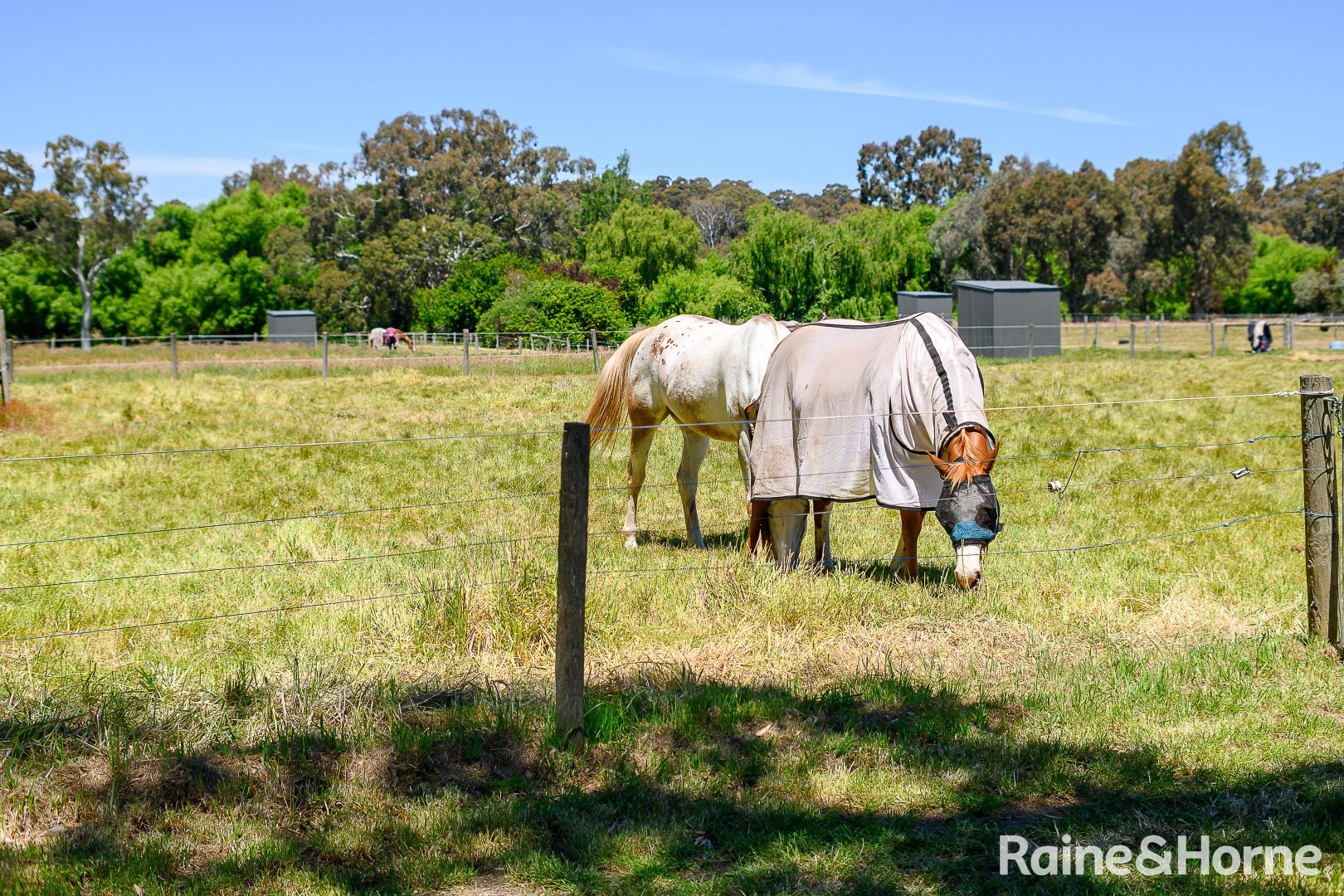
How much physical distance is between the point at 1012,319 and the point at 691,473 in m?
29.3

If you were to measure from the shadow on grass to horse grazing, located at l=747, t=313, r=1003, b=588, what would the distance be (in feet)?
5.68

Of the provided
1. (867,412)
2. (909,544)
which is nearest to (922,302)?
(909,544)

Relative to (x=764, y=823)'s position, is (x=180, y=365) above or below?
above

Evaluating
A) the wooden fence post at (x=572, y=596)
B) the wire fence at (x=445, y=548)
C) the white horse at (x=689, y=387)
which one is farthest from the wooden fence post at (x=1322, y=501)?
the wooden fence post at (x=572, y=596)

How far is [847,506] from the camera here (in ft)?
34.7

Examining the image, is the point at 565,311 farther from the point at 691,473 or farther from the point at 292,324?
the point at 691,473

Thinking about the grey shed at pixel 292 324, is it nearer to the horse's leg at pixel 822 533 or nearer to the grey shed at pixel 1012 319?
the grey shed at pixel 1012 319

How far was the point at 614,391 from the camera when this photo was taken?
402 inches

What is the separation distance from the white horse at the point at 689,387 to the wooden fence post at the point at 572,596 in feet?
12.3

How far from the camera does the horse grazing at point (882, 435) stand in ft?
21.2

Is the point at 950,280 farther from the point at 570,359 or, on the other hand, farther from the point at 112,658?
the point at 112,658

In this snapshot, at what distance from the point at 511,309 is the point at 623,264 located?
51.1 ft

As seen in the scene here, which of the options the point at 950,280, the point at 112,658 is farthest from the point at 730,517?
the point at 950,280

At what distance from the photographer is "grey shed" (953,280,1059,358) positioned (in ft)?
119
